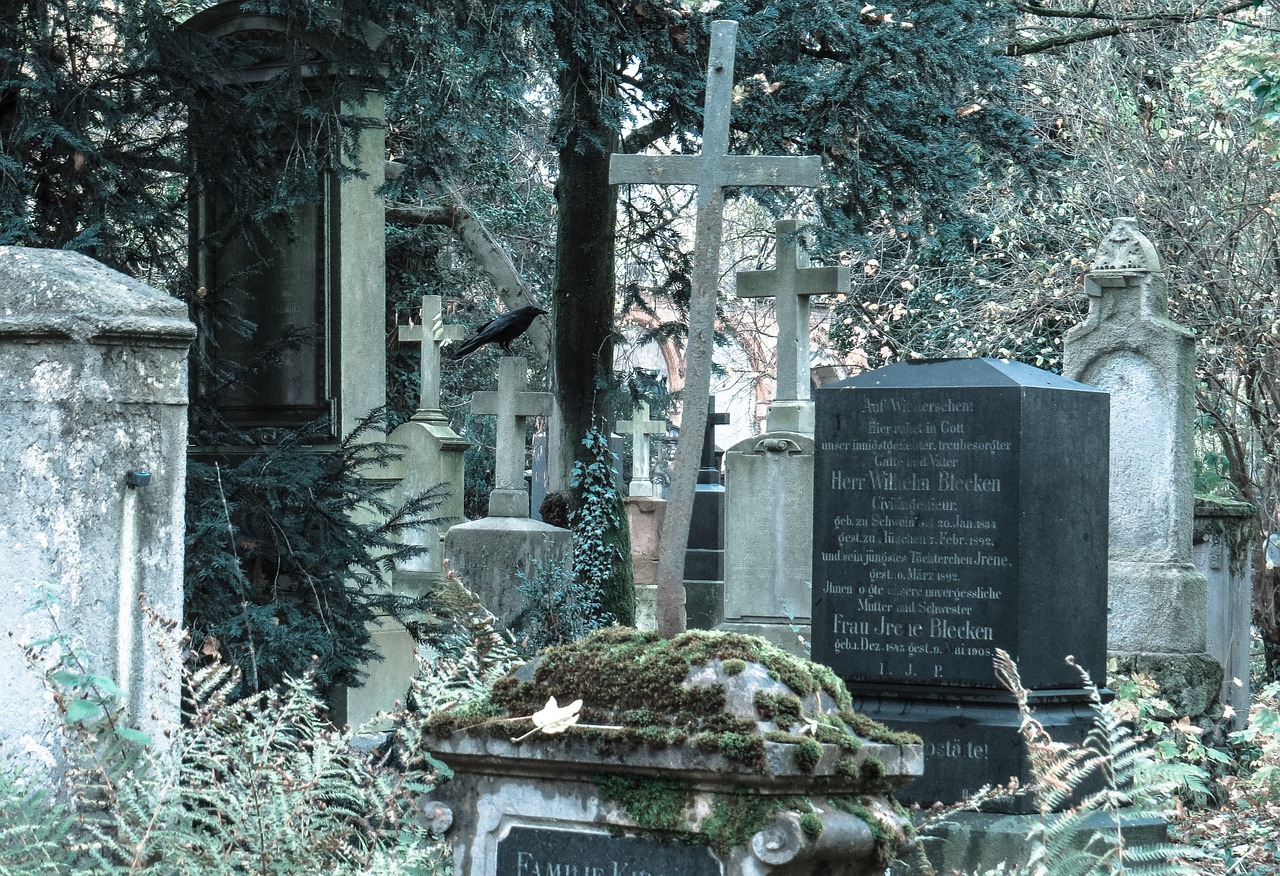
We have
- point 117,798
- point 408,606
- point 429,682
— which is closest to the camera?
point 117,798

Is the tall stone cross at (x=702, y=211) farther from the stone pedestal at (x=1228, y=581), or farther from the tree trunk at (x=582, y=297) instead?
the tree trunk at (x=582, y=297)

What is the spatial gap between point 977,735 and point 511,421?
290 inches

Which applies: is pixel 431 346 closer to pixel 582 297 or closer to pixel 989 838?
pixel 582 297

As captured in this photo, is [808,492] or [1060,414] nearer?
[1060,414]

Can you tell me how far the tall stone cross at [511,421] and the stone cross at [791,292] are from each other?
6.70 feet

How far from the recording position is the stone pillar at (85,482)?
13.1 feet

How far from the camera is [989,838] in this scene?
5172 mm

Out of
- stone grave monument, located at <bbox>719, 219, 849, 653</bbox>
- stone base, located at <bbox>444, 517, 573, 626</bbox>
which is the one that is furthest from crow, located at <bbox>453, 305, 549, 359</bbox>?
stone grave monument, located at <bbox>719, 219, 849, 653</bbox>

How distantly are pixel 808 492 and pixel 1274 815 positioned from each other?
5282 mm

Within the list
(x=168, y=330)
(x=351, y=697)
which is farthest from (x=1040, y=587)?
(x=351, y=697)

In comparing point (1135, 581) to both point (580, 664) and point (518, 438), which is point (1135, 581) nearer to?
point (518, 438)

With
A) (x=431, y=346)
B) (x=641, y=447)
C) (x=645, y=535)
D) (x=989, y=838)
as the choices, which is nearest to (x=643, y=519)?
(x=645, y=535)

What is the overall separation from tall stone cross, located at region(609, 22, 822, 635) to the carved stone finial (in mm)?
2997

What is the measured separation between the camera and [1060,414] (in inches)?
222
